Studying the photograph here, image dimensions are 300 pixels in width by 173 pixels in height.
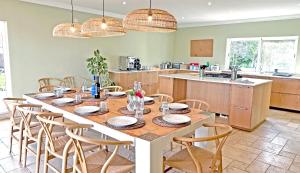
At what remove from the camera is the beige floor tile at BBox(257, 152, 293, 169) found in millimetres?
2791

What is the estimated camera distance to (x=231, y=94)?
422cm

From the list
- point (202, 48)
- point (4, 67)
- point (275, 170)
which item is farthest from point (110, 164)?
point (202, 48)

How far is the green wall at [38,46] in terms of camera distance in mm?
4465

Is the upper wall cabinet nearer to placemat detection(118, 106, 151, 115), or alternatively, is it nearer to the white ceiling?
the white ceiling

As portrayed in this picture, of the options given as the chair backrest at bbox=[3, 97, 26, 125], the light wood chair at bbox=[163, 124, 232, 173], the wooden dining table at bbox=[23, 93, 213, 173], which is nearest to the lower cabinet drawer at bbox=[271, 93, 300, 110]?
the wooden dining table at bbox=[23, 93, 213, 173]

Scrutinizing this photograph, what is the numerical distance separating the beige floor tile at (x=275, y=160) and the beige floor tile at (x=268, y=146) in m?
0.15

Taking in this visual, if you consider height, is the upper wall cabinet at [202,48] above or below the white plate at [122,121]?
above

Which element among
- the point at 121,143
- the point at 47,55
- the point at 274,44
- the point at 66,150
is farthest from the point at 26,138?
the point at 274,44

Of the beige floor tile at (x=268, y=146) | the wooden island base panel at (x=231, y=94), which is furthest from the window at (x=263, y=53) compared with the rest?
the beige floor tile at (x=268, y=146)

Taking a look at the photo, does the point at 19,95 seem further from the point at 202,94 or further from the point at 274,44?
the point at 274,44

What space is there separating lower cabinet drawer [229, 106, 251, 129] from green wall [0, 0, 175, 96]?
3878mm

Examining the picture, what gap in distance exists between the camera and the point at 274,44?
643 centimetres

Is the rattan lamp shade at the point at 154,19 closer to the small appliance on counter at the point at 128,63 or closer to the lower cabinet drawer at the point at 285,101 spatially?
the small appliance on counter at the point at 128,63

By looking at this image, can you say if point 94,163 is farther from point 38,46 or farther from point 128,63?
point 128,63
